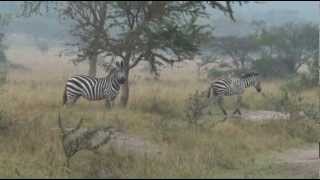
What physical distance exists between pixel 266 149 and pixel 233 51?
83.3 feet

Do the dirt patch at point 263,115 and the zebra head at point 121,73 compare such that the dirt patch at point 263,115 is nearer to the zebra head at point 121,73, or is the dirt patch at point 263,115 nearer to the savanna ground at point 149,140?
the savanna ground at point 149,140

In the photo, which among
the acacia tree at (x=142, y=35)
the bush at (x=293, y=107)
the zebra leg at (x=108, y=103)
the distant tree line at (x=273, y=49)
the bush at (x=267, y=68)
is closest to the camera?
the acacia tree at (x=142, y=35)

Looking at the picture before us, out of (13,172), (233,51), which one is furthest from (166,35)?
(233,51)

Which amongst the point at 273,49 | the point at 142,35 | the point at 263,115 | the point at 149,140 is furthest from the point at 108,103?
the point at 273,49

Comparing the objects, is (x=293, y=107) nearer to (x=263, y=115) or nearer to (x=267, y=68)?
(x=263, y=115)

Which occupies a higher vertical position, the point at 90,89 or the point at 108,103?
the point at 90,89

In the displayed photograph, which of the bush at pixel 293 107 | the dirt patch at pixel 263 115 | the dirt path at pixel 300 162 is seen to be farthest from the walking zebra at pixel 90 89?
the dirt path at pixel 300 162

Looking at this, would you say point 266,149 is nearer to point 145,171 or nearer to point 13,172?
point 145,171

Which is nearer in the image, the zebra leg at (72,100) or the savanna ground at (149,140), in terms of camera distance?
the savanna ground at (149,140)

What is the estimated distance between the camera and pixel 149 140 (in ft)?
40.6

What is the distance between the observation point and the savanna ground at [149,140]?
9664mm

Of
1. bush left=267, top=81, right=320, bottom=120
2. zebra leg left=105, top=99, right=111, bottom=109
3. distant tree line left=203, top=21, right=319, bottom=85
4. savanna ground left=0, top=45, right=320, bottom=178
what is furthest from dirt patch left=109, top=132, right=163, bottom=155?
distant tree line left=203, top=21, right=319, bottom=85

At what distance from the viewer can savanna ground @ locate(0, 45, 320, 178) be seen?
966 cm

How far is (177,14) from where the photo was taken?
15.6m
